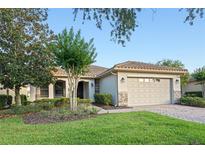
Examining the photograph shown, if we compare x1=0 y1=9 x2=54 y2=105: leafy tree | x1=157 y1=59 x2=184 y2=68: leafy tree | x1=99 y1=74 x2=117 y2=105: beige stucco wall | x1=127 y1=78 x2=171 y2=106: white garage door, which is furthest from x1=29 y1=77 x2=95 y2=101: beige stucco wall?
x1=157 y1=59 x2=184 y2=68: leafy tree

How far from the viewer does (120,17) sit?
6766 millimetres

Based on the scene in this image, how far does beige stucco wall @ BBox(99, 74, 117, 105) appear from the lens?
18359 millimetres

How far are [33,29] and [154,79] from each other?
8.76 meters

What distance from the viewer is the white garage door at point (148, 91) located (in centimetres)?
1859

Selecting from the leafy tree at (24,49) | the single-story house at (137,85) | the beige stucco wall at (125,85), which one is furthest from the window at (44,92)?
the beige stucco wall at (125,85)

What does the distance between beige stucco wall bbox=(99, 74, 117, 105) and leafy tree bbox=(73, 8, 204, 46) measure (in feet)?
37.2

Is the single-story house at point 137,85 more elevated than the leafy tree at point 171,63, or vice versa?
the leafy tree at point 171,63

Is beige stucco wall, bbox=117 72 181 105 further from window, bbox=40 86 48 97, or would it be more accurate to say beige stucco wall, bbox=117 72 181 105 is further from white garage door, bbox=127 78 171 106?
window, bbox=40 86 48 97

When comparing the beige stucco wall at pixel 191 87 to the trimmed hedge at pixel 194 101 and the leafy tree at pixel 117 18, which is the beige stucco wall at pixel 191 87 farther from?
the leafy tree at pixel 117 18

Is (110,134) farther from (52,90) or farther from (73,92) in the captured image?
(52,90)

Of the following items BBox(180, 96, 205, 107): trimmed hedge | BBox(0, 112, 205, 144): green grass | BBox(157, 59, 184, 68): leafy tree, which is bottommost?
BBox(0, 112, 205, 144): green grass

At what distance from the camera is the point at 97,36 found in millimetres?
13703

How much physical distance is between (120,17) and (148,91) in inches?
509

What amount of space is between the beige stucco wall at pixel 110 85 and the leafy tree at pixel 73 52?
16.6 feet
